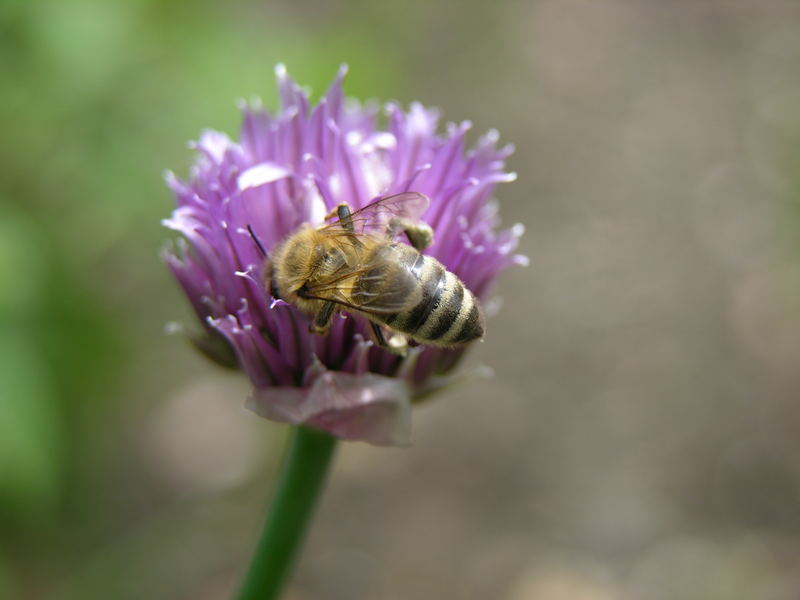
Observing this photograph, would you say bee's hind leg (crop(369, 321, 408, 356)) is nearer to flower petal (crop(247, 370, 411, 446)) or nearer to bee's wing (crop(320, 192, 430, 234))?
flower petal (crop(247, 370, 411, 446))

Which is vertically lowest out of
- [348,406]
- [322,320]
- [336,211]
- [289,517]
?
[289,517]

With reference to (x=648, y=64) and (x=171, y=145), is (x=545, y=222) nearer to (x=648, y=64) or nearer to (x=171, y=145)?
(x=648, y=64)

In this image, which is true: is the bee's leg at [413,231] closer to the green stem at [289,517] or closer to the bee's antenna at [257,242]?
the bee's antenna at [257,242]

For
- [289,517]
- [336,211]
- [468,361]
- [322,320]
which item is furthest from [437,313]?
[468,361]

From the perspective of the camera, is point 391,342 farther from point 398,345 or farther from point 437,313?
point 437,313

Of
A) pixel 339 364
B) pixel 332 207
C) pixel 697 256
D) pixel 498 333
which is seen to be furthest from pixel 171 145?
pixel 697 256
